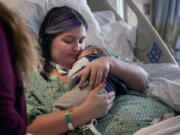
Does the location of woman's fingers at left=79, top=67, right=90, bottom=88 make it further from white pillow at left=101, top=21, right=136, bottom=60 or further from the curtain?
the curtain

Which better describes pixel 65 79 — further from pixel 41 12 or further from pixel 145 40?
pixel 145 40

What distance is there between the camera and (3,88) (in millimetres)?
527

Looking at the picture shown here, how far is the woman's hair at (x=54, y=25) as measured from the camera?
51.4 inches

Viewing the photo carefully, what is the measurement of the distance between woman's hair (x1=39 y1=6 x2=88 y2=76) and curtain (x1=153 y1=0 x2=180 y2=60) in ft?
6.48

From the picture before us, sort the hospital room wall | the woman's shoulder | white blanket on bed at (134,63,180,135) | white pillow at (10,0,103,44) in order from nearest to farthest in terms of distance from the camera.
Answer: white blanket on bed at (134,63,180,135) → the woman's shoulder → white pillow at (10,0,103,44) → the hospital room wall

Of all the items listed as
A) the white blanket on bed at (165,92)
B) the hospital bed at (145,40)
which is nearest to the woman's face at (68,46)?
the white blanket on bed at (165,92)

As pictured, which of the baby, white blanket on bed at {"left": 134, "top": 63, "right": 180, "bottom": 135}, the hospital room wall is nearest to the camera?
white blanket on bed at {"left": 134, "top": 63, "right": 180, "bottom": 135}

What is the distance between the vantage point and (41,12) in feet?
5.11

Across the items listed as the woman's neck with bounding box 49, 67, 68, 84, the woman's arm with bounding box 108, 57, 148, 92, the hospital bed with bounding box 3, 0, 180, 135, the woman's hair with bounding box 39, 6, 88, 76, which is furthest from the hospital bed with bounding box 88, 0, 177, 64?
the woman's neck with bounding box 49, 67, 68, 84

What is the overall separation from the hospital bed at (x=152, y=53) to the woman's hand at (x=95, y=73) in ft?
0.87

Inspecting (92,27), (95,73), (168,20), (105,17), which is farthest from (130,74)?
(168,20)

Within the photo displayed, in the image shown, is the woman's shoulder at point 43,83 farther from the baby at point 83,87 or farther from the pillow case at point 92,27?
the pillow case at point 92,27

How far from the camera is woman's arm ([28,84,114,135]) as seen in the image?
1072mm

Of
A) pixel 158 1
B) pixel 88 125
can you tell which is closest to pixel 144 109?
pixel 88 125
